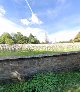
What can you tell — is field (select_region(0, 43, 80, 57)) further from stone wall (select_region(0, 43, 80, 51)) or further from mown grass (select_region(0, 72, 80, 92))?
mown grass (select_region(0, 72, 80, 92))

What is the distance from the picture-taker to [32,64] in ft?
33.6

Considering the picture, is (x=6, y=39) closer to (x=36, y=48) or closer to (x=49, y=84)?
(x=36, y=48)

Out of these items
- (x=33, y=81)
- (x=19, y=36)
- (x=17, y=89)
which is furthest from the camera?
(x=19, y=36)

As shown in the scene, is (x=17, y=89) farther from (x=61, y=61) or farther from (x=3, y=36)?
(x=3, y=36)

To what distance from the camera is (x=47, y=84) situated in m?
9.62

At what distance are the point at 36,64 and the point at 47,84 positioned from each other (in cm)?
127

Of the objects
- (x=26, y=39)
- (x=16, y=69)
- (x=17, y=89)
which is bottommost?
(x=17, y=89)

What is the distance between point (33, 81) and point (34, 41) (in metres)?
23.9

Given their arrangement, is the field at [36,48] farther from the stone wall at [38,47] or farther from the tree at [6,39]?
the tree at [6,39]

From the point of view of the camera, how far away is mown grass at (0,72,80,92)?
364 inches

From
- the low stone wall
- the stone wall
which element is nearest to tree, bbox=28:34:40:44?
the stone wall

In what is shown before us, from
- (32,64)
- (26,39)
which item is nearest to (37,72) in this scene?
(32,64)

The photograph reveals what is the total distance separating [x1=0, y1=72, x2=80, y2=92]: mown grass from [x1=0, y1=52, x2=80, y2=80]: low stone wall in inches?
14.6

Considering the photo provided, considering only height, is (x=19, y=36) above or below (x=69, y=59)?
above
